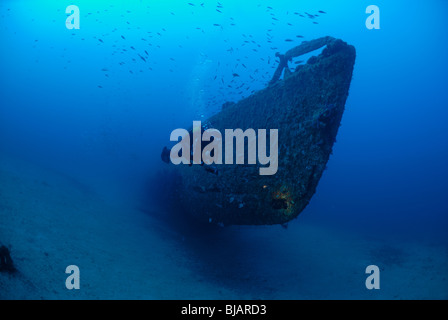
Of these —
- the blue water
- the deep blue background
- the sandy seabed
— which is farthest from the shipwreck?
the deep blue background

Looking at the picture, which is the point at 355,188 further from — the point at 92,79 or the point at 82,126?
the point at 92,79

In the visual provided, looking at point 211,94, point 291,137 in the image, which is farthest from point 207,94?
point 291,137

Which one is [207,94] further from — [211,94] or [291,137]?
[291,137]

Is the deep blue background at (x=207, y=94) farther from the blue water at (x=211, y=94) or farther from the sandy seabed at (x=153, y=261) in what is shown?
the sandy seabed at (x=153, y=261)

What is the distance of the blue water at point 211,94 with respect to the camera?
73.2ft

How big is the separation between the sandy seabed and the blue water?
18.4ft

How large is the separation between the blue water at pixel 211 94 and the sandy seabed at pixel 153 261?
5612 mm

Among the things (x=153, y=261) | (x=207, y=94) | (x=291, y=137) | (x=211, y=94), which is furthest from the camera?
(x=211, y=94)

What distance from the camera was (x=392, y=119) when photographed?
77500 mm

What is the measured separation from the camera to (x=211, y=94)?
6944 cm

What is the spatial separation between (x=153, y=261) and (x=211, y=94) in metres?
67.3

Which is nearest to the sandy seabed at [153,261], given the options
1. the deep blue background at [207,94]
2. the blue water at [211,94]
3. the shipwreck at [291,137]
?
the shipwreck at [291,137]

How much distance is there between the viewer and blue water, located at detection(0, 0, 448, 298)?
22297mm

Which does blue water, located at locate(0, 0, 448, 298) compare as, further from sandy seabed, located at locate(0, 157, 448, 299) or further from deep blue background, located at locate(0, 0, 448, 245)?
sandy seabed, located at locate(0, 157, 448, 299)
